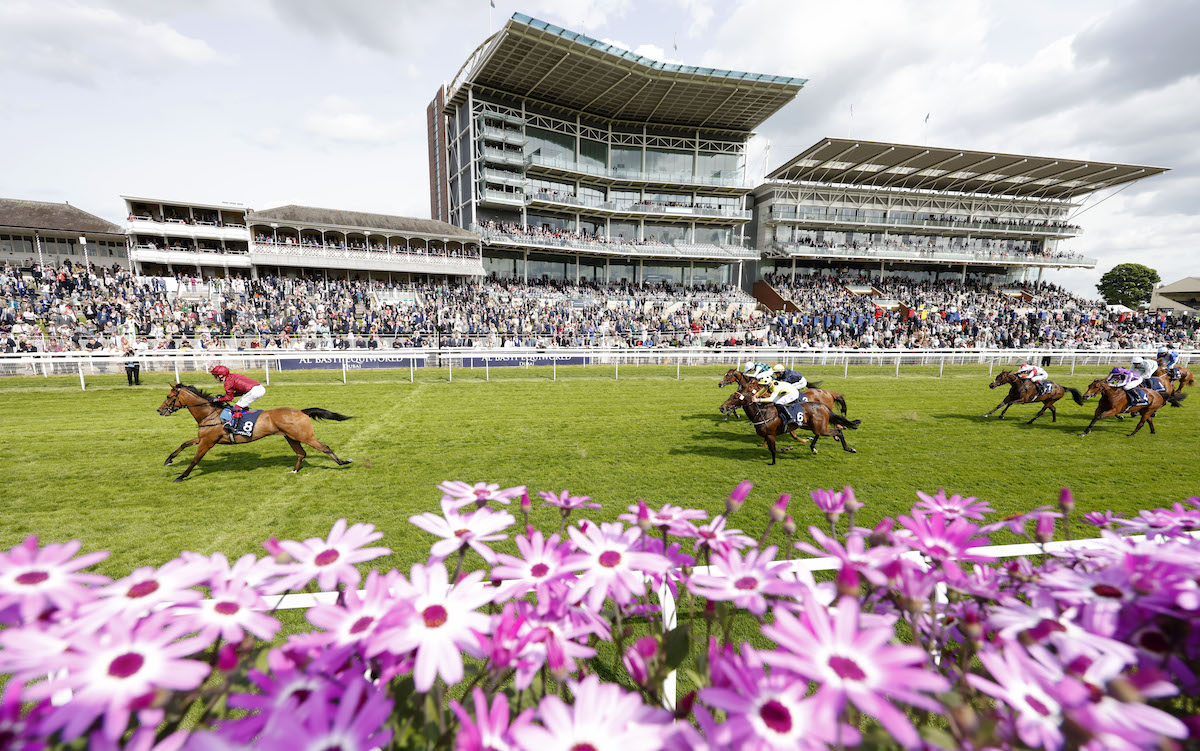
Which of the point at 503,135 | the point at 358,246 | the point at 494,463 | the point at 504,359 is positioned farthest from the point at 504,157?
the point at 494,463

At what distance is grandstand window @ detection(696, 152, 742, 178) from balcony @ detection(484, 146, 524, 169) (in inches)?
661

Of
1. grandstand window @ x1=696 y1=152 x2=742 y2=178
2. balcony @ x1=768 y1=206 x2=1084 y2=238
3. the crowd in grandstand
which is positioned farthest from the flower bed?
grandstand window @ x1=696 y1=152 x2=742 y2=178

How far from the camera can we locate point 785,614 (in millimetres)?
817

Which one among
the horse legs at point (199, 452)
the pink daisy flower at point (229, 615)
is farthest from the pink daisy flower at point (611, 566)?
the horse legs at point (199, 452)

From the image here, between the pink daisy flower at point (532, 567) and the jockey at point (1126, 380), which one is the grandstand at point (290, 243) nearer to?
the jockey at point (1126, 380)

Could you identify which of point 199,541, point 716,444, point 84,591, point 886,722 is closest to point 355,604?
point 84,591

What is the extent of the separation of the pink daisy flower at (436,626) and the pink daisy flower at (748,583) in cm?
45

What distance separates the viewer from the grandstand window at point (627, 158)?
1681 inches

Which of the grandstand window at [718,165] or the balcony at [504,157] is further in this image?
the grandstand window at [718,165]

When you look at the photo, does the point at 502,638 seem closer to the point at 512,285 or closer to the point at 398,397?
the point at 398,397

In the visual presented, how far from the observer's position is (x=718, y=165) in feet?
148

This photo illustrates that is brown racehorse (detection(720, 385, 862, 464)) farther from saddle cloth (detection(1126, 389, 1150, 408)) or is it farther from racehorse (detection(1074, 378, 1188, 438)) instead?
saddle cloth (detection(1126, 389, 1150, 408))

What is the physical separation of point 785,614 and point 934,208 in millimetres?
58401

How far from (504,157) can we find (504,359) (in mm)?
25417
